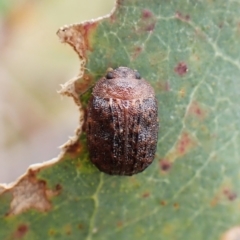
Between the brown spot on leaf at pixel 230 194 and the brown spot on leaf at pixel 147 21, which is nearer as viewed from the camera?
the brown spot on leaf at pixel 147 21

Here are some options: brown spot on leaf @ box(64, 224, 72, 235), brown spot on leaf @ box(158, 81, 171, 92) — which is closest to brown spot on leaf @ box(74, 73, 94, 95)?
brown spot on leaf @ box(158, 81, 171, 92)

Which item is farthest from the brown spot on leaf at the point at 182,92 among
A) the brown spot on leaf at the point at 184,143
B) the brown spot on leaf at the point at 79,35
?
the brown spot on leaf at the point at 79,35

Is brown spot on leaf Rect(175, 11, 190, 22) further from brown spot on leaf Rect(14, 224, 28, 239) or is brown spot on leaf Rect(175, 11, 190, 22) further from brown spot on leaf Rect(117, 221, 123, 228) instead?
brown spot on leaf Rect(14, 224, 28, 239)

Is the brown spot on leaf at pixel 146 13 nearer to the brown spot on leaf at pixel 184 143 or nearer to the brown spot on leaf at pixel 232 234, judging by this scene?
the brown spot on leaf at pixel 184 143

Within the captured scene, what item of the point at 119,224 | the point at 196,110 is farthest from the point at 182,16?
the point at 119,224

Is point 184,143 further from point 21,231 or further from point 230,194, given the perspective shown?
point 21,231

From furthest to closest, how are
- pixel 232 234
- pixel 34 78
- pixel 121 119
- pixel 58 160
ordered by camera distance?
pixel 34 78, pixel 232 234, pixel 58 160, pixel 121 119
